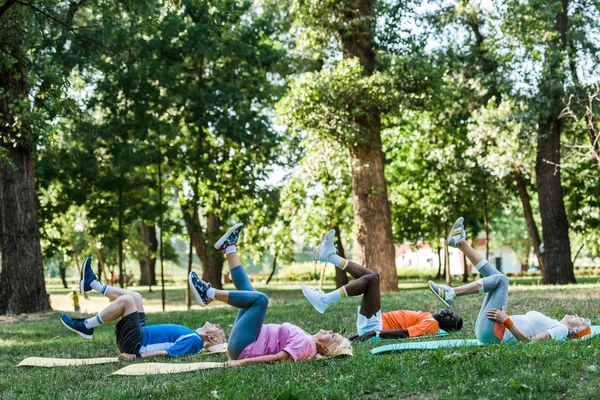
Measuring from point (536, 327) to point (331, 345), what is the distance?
259 centimetres

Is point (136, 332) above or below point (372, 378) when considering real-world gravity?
above

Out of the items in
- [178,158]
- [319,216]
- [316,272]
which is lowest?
[316,272]

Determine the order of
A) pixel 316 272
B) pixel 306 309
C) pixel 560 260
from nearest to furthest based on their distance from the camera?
pixel 306 309 → pixel 560 260 → pixel 316 272

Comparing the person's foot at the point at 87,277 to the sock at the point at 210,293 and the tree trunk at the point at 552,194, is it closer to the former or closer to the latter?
the sock at the point at 210,293

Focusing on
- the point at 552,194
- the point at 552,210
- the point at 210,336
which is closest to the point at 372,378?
the point at 210,336

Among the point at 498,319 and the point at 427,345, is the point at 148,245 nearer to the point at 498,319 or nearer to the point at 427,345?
the point at 427,345

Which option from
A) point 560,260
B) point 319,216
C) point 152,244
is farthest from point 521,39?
point 152,244

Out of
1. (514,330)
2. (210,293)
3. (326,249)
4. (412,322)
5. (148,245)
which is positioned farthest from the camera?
(148,245)

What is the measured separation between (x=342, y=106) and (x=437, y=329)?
35.6ft

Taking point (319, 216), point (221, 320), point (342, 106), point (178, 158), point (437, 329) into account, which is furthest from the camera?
point (319, 216)

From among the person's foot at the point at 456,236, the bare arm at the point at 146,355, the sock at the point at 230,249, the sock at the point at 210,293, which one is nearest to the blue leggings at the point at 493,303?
the person's foot at the point at 456,236

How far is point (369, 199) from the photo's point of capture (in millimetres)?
20469

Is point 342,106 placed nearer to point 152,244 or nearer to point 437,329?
point 437,329

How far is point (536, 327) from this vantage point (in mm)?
8195
